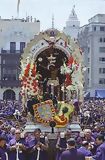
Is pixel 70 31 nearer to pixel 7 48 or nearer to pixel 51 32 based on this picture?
pixel 7 48

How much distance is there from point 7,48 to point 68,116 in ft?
210

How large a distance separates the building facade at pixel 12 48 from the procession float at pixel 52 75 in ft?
195

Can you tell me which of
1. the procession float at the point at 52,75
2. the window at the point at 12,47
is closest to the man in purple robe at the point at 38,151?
the procession float at the point at 52,75

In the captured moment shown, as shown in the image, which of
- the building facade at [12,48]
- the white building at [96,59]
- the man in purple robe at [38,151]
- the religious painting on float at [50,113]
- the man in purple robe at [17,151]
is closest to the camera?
the man in purple robe at [38,151]

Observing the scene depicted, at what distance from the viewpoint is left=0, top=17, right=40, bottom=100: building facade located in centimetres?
8769

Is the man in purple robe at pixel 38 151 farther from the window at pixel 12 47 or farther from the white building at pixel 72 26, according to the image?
the white building at pixel 72 26

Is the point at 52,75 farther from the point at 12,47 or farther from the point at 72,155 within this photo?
the point at 12,47

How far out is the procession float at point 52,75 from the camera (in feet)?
83.6

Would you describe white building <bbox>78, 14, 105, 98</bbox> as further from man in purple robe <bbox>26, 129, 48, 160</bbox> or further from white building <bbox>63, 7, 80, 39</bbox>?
man in purple robe <bbox>26, 129, 48, 160</bbox>

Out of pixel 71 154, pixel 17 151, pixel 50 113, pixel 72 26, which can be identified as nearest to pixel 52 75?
pixel 50 113

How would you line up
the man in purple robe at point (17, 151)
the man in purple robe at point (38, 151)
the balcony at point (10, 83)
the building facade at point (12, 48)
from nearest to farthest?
the man in purple robe at point (38, 151)
the man in purple robe at point (17, 151)
the balcony at point (10, 83)
the building facade at point (12, 48)

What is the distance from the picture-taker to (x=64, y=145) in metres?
16.7

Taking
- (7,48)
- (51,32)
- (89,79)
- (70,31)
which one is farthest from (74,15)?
(51,32)

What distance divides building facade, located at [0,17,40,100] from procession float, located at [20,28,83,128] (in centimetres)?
5939
